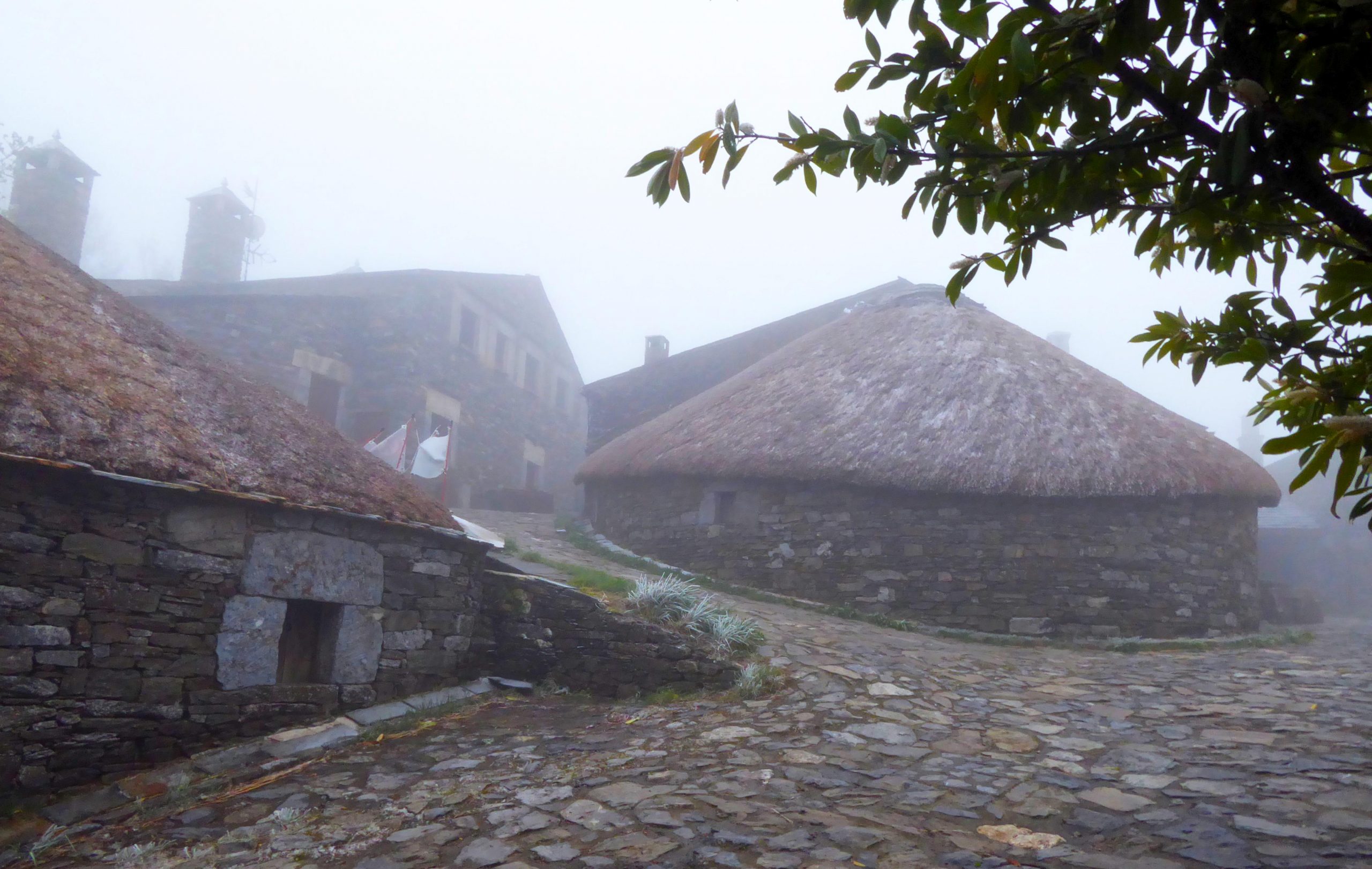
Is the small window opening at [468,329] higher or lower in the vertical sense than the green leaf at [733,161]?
higher

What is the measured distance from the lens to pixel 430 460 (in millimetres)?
14781

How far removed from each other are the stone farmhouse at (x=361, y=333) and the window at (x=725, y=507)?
6059 mm

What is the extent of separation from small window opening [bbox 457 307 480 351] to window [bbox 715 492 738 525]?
34.5ft

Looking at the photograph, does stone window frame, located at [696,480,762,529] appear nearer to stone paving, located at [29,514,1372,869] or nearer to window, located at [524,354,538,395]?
stone paving, located at [29,514,1372,869]

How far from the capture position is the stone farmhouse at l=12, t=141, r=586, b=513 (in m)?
16.8

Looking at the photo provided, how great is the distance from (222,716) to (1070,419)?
31.7 feet

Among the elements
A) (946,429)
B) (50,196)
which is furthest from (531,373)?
(946,429)

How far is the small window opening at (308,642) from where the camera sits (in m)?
5.98

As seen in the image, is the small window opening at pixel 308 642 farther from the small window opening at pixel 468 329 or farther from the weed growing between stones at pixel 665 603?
the small window opening at pixel 468 329

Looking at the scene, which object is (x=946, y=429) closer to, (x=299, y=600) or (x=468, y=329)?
(x=299, y=600)

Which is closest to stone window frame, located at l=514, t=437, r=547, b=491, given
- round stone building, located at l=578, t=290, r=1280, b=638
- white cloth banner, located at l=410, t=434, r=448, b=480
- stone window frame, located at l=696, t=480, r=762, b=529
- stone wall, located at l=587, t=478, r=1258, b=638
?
white cloth banner, located at l=410, t=434, r=448, b=480

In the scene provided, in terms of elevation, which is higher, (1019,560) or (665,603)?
(1019,560)

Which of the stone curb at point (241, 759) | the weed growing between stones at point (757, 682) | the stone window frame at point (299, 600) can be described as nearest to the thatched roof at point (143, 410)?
the stone window frame at point (299, 600)

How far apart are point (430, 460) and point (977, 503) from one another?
9087 mm
